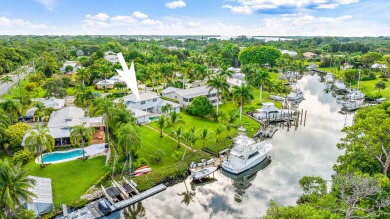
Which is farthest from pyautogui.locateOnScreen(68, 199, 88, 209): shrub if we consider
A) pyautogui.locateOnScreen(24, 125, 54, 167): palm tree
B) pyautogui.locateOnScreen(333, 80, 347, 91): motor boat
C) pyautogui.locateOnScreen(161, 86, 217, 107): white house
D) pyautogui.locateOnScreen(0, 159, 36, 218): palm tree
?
pyautogui.locateOnScreen(333, 80, 347, 91): motor boat

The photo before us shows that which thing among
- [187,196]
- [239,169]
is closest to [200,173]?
[187,196]

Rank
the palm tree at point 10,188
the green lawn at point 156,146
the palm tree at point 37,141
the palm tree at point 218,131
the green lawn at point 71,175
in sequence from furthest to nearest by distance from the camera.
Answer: the palm tree at point 218,131 < the green lawn at point 156,146 < the palm tree at point 37,141 < the green lawn at point 71,175 < the palm tree at point 10,188

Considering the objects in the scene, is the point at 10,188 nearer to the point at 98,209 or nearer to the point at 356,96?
the point at 98,209

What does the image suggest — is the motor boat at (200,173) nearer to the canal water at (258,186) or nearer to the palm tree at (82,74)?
the canal water at (258,186)

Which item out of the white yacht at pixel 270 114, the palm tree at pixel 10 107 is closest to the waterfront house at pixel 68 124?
the palm tree at pixel 10 107

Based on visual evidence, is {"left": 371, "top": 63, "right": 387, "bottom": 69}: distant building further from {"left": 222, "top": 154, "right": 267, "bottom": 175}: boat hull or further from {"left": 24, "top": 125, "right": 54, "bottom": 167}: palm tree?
{"left": 24, "top": 125, "right": 54, "bottom": 167}: palm tree
